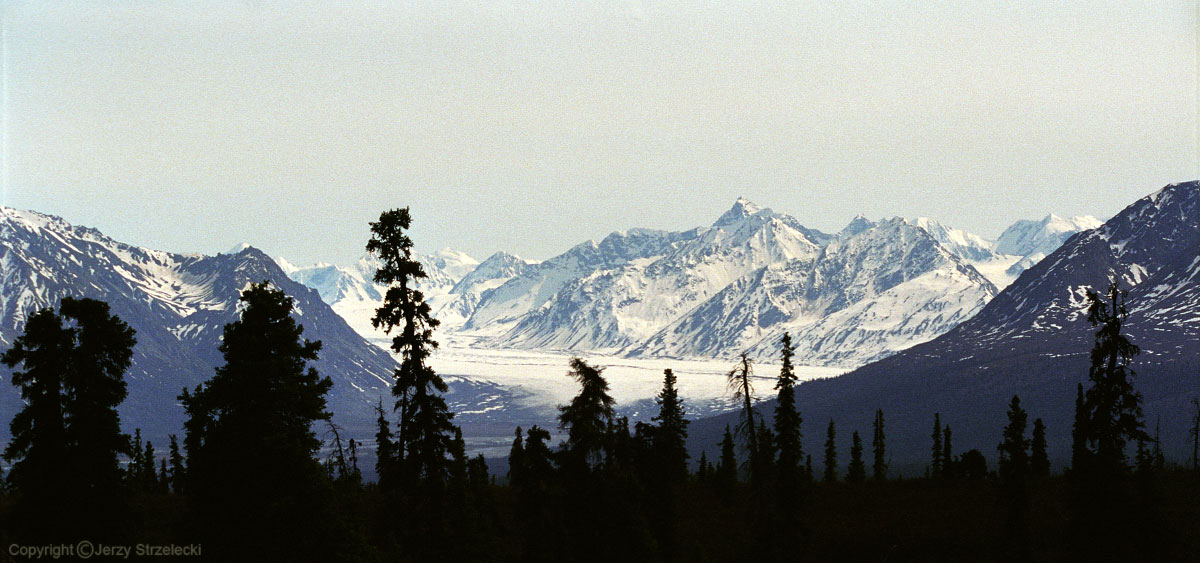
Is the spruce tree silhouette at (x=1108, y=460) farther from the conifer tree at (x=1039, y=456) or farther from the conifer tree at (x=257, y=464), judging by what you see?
the conifer tree at (x=1039, y=456)

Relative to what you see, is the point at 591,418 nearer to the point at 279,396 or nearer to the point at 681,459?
the point at 279,396

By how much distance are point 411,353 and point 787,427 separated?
1560 inches

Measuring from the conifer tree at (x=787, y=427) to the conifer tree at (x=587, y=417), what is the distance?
28066 mm

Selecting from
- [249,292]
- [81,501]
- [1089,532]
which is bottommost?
[1089,532]

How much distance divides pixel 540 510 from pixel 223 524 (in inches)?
485

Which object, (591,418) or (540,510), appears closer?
(591,418)

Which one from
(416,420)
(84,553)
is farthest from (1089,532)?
(84,553)

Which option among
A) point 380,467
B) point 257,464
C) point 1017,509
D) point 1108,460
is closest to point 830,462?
point 1017,509

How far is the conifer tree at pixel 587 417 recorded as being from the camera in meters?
44.9

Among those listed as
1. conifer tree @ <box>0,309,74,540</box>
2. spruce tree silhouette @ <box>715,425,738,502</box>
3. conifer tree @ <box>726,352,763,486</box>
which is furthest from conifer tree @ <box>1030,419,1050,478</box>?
conifer tree @ <box>0,309,74,540</box>

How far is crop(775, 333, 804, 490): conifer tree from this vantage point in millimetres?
74438

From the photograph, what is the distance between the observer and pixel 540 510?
4922 cm

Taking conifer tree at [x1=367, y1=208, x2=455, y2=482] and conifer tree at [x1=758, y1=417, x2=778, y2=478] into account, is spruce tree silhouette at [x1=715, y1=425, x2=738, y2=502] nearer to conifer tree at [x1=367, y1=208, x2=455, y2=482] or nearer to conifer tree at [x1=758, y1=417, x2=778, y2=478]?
conifer tree at [x1=758, y1=417, x2=778, y2=478]

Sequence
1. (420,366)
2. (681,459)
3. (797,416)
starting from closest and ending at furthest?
(420,366), (797,416), (681,459)
